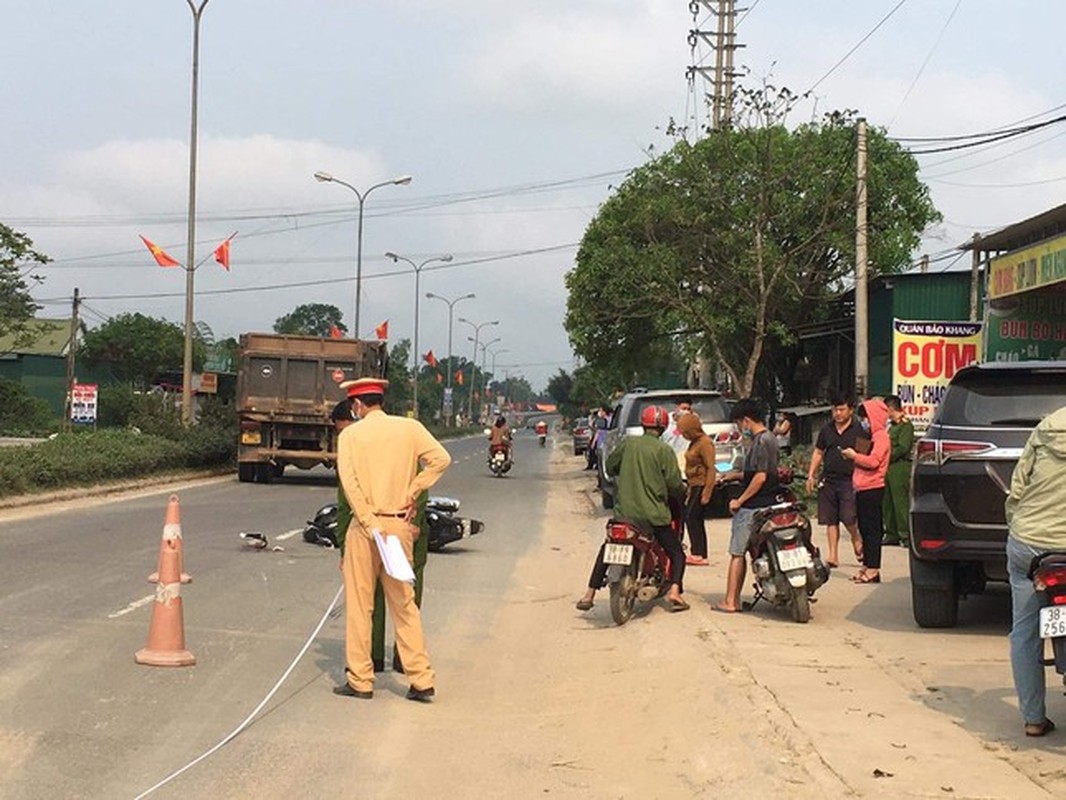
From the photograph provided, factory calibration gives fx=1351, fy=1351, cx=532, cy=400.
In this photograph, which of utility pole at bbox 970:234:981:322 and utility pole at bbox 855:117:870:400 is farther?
utility pole at bbox 970:234:981:322

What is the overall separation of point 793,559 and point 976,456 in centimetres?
177

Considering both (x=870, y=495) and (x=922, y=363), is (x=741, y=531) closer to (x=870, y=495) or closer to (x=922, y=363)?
(x=870, y=495)

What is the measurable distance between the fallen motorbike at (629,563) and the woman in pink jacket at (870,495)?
2531mm

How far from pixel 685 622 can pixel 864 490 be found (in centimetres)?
308

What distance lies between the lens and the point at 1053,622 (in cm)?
625

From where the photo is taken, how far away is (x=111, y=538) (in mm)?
15750

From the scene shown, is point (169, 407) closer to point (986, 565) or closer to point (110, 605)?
point (110, 605)

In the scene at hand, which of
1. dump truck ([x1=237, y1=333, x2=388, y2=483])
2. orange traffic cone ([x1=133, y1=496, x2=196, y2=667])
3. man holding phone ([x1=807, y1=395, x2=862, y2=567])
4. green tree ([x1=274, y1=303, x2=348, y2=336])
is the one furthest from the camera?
green tree ([x1=274, y1=303, x2=348, y2=336])

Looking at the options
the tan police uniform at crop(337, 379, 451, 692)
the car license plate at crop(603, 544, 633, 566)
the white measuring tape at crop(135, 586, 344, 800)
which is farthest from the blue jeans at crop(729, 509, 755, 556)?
the tan police uniform at crop(337, 379, 451, 692)

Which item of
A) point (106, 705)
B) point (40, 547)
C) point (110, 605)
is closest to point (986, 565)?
point (106, 705)

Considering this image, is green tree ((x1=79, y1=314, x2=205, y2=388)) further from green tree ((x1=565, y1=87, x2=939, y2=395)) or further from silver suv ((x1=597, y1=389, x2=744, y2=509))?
silver suv ((x1=597, y1=389, x2=744, y2=509))

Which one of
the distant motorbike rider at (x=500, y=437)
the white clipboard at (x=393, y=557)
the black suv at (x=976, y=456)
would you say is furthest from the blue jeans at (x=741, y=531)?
the distant motorbike rider at (x=500, y=437)

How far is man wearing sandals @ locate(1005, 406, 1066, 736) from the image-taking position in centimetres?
647

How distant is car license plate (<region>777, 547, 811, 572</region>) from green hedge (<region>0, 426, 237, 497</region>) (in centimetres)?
1416
